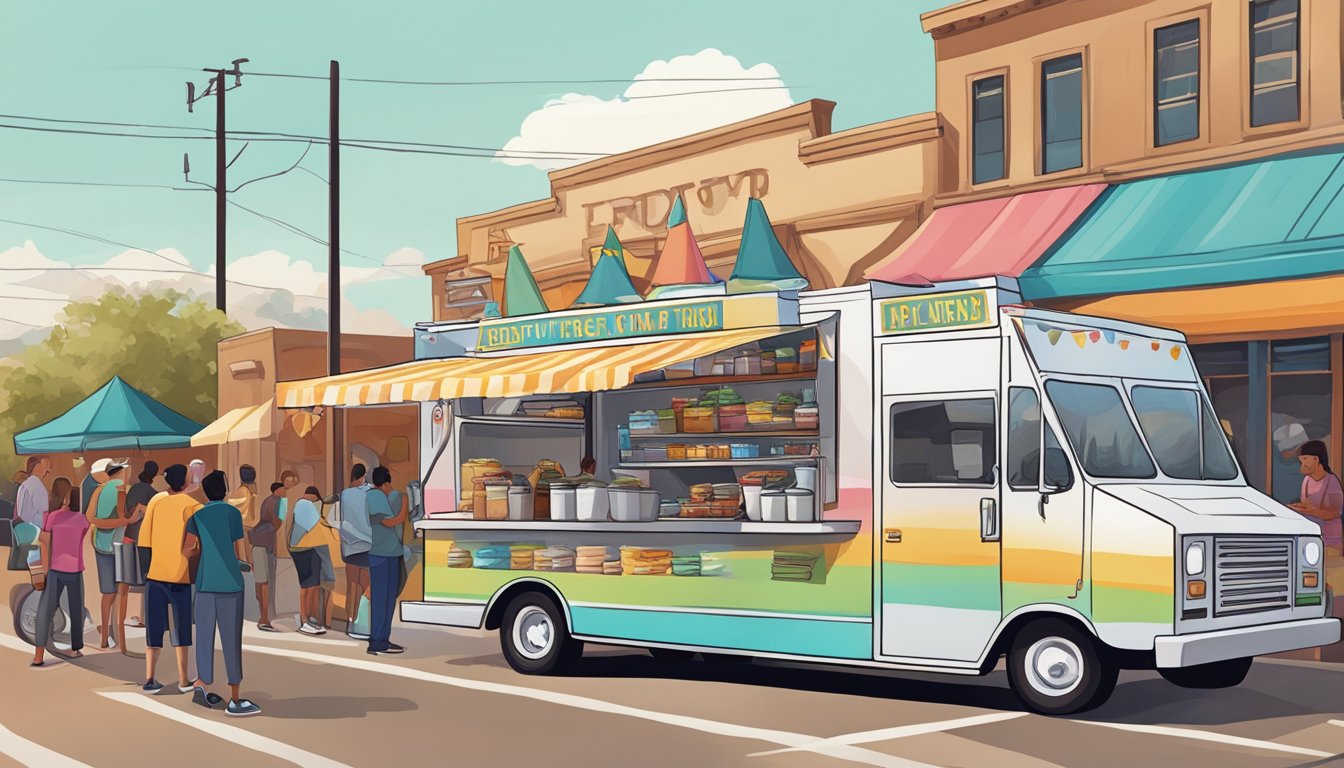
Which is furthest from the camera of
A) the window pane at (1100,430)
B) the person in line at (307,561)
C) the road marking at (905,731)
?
the person in line at (307,561)

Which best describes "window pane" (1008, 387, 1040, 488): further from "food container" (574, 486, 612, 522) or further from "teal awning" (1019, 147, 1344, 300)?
"teal awning" (1019, 147, 1344, 300)

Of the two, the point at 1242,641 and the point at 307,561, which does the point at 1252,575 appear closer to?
the point at 1242,641

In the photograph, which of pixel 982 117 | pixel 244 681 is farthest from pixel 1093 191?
pixel 244 681

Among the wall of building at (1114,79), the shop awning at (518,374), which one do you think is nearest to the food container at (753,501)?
Answer: the shop awning at (518,374)

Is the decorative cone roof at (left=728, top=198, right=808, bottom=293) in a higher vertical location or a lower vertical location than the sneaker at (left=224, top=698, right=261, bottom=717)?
higher

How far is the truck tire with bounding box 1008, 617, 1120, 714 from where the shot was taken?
34.9 feet

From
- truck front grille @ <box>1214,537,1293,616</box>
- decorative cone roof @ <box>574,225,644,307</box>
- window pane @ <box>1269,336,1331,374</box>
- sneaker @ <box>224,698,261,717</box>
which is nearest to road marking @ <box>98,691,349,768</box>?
sneaker @ <box>224,698,261,717</box>

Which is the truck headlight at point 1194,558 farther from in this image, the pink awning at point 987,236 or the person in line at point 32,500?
the person in line at point 32,500

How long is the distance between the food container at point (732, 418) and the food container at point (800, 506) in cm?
171

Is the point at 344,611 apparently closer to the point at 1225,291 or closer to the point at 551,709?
the point at 551,709

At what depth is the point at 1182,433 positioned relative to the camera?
11.8 metres

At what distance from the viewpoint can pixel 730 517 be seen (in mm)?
13094

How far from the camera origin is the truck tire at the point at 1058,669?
34.9 ft

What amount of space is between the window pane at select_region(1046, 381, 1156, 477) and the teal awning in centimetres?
579
